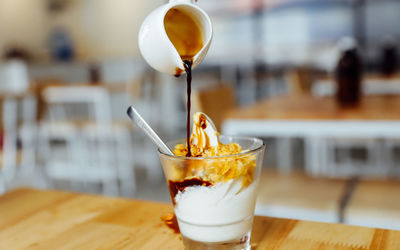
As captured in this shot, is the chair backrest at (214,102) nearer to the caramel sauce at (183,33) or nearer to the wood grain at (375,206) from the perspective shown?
the wood grain at (375,206)

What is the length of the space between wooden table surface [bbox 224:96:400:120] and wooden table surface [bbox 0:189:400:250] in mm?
942

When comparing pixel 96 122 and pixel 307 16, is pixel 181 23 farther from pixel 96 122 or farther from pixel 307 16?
pixel 307 16

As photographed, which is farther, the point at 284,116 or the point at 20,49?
the point at 20,49

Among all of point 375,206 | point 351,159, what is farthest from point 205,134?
point 351,159

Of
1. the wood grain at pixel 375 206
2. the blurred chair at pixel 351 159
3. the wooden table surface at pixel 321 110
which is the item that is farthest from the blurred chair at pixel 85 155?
the wood grain at pixel 375 206

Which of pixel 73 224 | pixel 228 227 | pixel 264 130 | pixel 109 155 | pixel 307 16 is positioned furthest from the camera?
pixel 307 16

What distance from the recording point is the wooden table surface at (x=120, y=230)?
1.86 feet

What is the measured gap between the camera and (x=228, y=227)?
0.53 m

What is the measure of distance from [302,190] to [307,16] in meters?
4.11

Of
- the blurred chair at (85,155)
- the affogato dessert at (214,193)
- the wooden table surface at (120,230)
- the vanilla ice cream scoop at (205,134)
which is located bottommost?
the blurred chair at (85,155)

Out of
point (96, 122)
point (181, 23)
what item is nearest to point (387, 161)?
point (96, 122)

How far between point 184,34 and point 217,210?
0.26 m

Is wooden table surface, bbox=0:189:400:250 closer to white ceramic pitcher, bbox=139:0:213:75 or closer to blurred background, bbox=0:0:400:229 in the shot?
white ceramic pitcher, bbox=139:0:213:75

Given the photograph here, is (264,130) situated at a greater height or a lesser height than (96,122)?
greater
